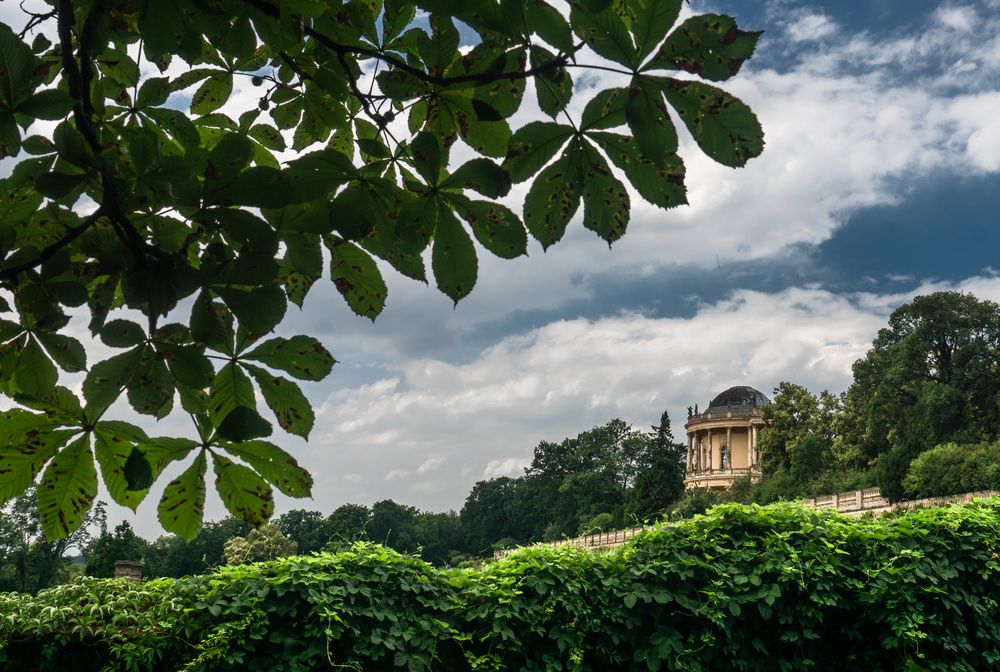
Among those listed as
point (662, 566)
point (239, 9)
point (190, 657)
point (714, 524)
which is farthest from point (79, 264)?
point (714, 524)

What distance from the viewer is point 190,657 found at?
351 centimetres

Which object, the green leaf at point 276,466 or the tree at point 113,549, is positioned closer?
the green leaf at point 276,466

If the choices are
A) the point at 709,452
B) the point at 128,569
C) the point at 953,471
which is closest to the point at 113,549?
the point at 128,569

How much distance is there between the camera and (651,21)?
2.99 feet

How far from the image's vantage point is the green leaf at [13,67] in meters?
1.04

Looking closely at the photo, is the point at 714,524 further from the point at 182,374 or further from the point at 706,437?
the point at 706,437

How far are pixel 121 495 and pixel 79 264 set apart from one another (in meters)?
0.35

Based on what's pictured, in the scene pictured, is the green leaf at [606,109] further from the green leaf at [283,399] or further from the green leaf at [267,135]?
the green leaf at [267,135]

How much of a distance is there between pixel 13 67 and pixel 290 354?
481 mm

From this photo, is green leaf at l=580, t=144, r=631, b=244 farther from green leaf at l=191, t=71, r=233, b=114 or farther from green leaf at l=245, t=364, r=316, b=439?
green leaf at l=191, t=71, r=233, b=114

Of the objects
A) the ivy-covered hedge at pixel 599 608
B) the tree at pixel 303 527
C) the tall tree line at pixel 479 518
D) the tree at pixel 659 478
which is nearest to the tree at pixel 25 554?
the tall tree line at pixel 479 518

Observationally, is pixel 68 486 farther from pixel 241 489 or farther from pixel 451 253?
pixel 451 253

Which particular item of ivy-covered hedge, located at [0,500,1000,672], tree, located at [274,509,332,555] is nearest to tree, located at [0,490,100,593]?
tree, located at [274,509,332,555]

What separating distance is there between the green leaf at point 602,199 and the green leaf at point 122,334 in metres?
0.60
